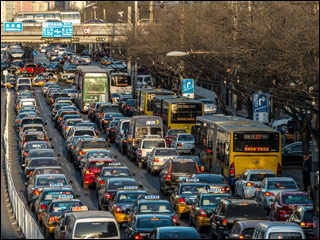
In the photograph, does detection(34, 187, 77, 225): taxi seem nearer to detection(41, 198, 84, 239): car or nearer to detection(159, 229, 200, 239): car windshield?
detection(41, 198, 84, 239): car

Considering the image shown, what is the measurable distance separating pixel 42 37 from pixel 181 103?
46511 millimetres

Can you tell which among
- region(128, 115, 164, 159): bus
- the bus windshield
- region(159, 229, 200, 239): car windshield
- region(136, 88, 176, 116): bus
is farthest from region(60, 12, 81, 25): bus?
region(159, 229, 200, 239): car windshield

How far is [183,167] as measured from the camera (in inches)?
1419

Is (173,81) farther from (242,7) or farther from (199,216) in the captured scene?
(199,216)

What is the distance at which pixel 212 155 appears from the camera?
136 ft

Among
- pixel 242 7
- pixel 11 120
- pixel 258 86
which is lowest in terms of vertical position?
pixel 11 120

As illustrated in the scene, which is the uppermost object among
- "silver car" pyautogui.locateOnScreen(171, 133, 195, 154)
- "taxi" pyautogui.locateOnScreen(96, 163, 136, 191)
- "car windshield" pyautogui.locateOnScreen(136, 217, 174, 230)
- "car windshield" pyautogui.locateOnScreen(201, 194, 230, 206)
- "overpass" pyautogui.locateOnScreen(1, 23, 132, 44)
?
"overpass" pyautogui.locateOnScreen(1, 23, 132, 44)

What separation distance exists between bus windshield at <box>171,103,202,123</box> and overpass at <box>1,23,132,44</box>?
45.7m

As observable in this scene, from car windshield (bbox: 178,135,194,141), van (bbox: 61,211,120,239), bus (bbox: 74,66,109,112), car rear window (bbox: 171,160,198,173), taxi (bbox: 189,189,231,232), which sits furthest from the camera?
bus (bbox: 74,66,109,112)

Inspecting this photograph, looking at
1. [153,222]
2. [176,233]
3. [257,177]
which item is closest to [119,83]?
Result: [257,177]

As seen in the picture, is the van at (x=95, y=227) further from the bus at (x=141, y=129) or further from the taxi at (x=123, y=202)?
the bus at (x=141, y=129)

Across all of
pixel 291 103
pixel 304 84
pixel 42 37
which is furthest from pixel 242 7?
pixel 42 37

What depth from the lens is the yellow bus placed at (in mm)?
51562

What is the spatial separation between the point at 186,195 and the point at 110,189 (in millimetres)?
2777
